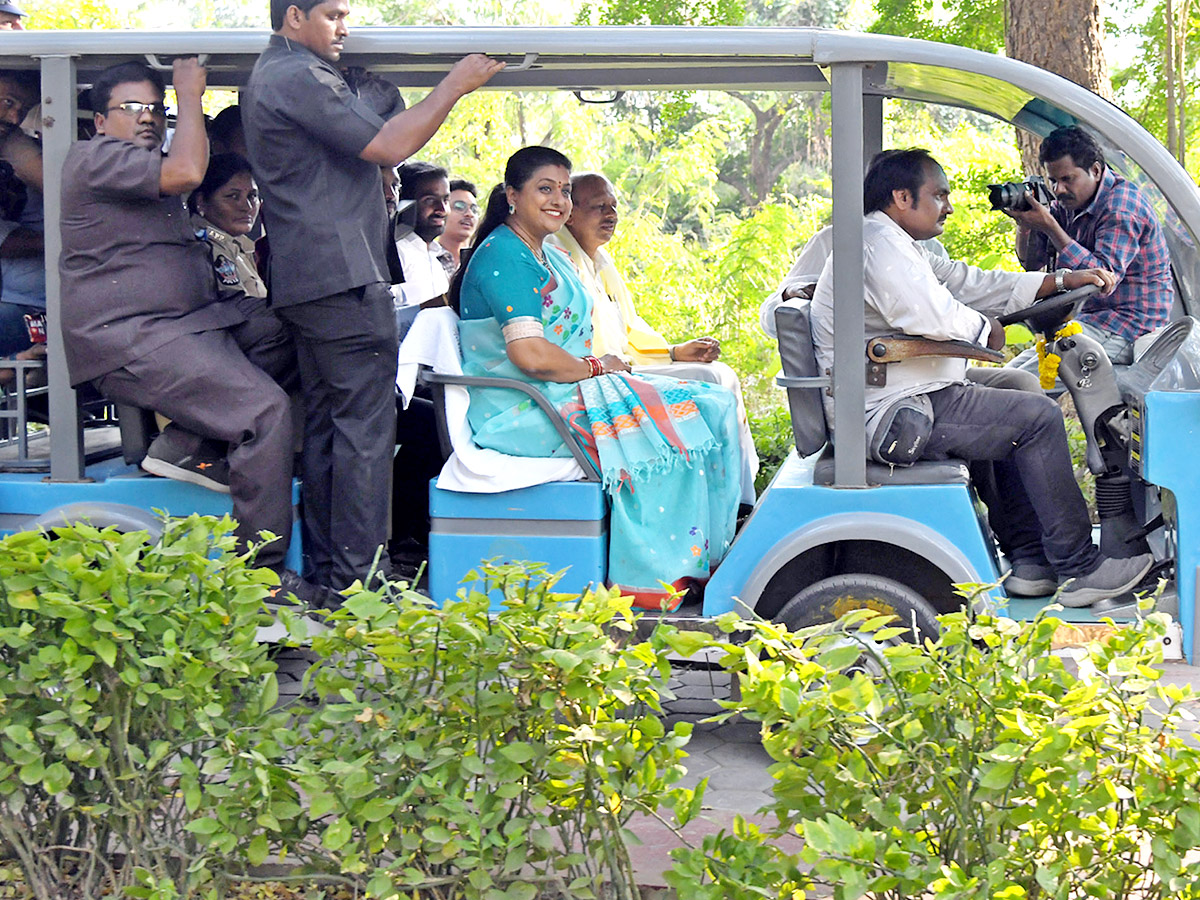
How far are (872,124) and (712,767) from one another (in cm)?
236

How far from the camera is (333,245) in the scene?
12.8 ft

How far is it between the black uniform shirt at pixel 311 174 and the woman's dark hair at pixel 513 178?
51cm

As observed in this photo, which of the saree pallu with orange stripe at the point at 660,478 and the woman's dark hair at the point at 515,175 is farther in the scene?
the woman's dark hair at the point at 515,175

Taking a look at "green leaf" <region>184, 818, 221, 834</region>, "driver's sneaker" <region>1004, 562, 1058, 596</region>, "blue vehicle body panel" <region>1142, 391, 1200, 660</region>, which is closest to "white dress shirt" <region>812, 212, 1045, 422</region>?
"blue vehicle body panel" <region>1142, 391, 1200, 660</region>

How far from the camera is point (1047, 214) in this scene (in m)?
4.36

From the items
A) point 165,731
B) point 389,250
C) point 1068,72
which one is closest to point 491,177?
point 1068,72

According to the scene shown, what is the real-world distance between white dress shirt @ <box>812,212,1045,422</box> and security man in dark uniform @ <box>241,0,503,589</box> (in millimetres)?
1268

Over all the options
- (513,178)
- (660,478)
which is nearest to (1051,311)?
(660,478)

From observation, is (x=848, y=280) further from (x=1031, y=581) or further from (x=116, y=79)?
(x=116, y=79)

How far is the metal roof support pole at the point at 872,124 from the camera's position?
4724 mm

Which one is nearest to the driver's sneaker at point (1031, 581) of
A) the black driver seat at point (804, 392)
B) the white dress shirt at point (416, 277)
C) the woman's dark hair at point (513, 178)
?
the black driver seat at point (804, 392)

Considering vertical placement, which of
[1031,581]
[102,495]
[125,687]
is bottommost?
[1031,581]

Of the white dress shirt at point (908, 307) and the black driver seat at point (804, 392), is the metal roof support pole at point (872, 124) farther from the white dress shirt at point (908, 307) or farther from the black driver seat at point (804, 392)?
the black driver seat at point (804, 392)

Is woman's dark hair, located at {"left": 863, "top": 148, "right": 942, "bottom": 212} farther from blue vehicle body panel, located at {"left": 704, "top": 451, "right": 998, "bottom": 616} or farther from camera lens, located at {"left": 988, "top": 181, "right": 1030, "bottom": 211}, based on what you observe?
blue vehicle body panel, located at {"left": 704, "top": 451, "right": 998, "bottom": 616}
